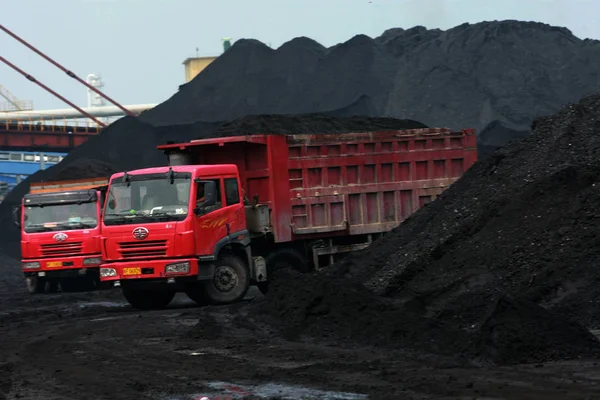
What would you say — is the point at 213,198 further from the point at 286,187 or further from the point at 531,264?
the point at 531,264

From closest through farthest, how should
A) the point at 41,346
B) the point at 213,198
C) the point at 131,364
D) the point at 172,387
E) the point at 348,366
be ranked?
1. the point at 172,387
2. the point at 348,366
3. the point at 131,364
4. the point at 41,346
5. the point at 213,198

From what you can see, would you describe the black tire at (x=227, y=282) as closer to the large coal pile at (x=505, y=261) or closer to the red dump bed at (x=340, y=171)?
the red dump bed at (x=340, y=171)

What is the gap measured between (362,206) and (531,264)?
7.25 metres

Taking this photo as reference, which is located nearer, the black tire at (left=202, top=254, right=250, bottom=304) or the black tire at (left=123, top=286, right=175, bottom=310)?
the black tire at (left=202, top=254, right=250, bottom=304)

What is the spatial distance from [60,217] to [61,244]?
702 millimetres

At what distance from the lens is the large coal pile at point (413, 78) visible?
49.0m

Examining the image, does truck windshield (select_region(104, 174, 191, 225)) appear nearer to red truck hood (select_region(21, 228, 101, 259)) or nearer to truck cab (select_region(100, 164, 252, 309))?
truck cab (select_region(100, 164, 252, 309))

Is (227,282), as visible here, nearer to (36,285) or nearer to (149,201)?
(149,201)

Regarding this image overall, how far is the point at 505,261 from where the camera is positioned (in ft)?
50.3

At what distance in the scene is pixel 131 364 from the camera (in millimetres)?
12039

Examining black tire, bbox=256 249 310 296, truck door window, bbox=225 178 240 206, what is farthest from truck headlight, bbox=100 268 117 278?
black tire, bbox=256 249 310 296

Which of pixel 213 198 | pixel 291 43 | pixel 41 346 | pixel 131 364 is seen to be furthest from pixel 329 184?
pixel 291 43

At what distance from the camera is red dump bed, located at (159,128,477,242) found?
2064 centimetres

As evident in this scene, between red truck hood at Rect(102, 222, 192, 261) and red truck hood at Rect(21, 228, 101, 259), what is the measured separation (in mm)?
6119
